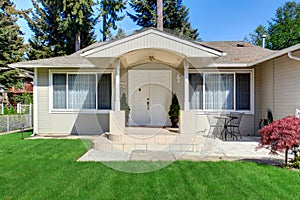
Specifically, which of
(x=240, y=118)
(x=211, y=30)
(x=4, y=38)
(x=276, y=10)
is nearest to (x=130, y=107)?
(x=240, y=118)

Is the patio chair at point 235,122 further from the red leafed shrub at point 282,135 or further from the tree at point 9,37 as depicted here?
the tree at point 9,37

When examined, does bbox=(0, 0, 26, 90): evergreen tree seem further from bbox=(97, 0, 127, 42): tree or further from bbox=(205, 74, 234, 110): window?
bbox=(205, 74, 234, 110): window

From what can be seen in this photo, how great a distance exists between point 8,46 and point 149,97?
14910 mm

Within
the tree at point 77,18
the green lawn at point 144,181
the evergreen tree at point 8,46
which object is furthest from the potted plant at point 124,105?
the evergreen tree at point 8,46

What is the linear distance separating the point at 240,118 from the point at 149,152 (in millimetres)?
4444

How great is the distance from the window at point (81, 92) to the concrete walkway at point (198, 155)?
10.9ft

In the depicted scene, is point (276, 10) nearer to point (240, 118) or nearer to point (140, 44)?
point (240, 118)

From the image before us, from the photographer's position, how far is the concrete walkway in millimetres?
5863

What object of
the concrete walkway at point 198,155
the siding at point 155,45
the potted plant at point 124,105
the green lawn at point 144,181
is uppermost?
the siding at point 155,45

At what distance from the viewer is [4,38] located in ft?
61.0

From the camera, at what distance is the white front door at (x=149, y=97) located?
9.97 metres

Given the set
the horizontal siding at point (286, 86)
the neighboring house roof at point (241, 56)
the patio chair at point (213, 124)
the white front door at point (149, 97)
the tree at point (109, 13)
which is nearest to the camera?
the horizontal siding at point (286, 86)

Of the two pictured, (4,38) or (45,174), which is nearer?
(45,174)

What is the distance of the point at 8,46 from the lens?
1922 cm
